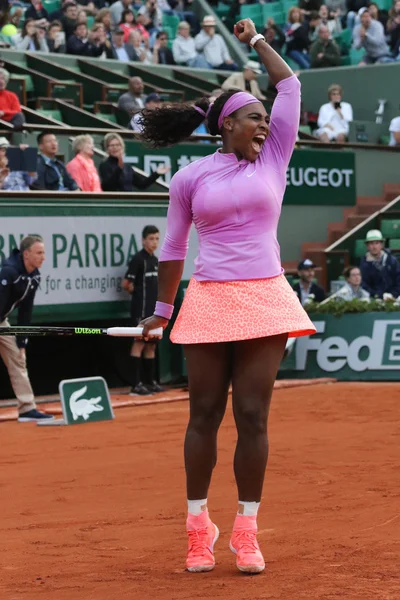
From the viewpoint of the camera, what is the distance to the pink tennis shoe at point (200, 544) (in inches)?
208

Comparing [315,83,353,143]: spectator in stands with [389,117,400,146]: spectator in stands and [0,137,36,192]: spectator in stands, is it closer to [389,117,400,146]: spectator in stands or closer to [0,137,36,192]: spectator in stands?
[389,117,400,146]: spectator in stands

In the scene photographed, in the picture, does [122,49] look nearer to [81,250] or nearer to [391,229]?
[391,229]

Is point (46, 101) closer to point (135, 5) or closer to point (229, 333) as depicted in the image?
point (135, 5)

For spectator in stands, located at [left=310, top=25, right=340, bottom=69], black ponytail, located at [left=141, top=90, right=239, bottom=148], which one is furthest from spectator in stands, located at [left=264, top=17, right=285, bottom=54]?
black ponytail, located at [left=141, top=90, right=239, bottom=148]

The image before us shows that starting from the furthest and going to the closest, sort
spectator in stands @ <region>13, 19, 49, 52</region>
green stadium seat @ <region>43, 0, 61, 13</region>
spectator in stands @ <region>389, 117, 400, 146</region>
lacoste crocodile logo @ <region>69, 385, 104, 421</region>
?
green stadium seat @ <region>43, 0, 61, 13</region> < spectator in stands @ <region>389, 117, 400, 146</region> < spectator in stands @ <region>13, 19, 49, 52</region> < lacoste crocodile logo @ <region>69, 385, 104, 421</region>

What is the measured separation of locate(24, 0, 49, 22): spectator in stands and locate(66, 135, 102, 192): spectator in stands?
781cm

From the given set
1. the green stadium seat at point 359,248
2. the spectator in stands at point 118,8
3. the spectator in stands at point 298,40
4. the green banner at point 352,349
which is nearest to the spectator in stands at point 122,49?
the spectator in stands at point 118,8

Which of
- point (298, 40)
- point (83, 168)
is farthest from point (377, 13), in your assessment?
point (83, 168)

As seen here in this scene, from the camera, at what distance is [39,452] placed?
9836mm

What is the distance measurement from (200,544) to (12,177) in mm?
8820

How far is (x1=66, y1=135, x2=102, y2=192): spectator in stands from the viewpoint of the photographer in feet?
47.5

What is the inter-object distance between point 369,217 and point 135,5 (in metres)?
7.53

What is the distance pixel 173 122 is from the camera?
5.53 metres

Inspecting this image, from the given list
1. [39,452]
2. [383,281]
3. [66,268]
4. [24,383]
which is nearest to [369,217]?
[383,281]
